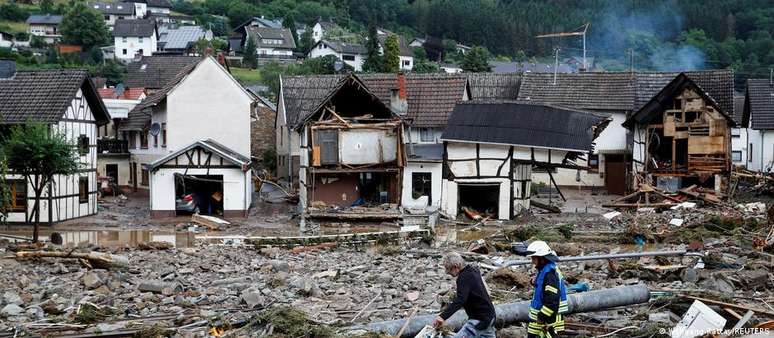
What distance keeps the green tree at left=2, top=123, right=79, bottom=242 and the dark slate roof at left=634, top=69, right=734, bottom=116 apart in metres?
27.4

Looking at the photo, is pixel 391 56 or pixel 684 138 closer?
pixel 684 138

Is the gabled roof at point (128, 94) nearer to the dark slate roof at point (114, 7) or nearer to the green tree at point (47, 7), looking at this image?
the green tree at point (47, 7)

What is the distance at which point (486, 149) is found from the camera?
124 ft

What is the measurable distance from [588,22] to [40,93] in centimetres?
11821

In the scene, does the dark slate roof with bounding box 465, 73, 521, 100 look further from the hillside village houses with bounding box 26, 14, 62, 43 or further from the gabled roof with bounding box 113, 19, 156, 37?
the hillside village houses with bounding box 26, 14, 62, 43

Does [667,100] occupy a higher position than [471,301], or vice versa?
[667,100]

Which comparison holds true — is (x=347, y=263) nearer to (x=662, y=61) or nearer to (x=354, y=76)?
(x=354, y=76)

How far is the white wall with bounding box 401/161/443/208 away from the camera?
3831 centimetres

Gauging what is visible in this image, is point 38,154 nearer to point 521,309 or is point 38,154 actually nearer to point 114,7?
point 521,309

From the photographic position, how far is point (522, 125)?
37.1 m

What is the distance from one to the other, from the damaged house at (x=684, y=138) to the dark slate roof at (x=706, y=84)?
0.17m

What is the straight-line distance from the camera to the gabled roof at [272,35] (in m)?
120

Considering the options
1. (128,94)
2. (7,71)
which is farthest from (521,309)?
(128,94)

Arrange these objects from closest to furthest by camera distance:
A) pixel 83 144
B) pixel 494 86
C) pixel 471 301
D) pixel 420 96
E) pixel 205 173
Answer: pixel 471 301, pixel 205 173, pixel 83 144, pixel 420 96, pixel 494 86
